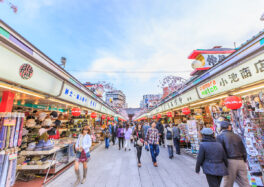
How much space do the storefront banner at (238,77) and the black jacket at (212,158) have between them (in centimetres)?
199

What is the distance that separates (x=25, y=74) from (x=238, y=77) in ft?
18.9

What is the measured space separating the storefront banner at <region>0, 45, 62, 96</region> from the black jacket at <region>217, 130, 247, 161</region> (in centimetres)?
515

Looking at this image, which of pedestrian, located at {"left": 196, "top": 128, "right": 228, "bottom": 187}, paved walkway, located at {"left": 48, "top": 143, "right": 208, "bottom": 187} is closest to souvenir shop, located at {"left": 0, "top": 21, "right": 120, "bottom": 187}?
paved walkway, located at {"left": 48, "top": 143, "right": 208, "bottom": 187}

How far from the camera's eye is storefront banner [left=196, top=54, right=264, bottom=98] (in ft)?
9.19

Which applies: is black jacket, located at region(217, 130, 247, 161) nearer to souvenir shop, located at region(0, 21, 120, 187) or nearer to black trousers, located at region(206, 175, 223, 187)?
black trousers, located at region(206, 175, 223, 187)

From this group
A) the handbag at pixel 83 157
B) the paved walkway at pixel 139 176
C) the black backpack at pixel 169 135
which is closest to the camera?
the paved walkway at pixel 139 176

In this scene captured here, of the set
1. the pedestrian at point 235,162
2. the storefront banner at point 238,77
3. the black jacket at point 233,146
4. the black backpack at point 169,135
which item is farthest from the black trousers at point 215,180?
the black backpack at point 169,135

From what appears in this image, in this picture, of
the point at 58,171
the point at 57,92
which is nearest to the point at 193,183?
the point at 58,171

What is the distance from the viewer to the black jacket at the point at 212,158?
95.0 inches

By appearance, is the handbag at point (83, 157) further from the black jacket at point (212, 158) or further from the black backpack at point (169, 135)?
the black backpack at point (169, 135)

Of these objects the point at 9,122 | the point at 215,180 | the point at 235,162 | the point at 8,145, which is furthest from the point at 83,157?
the point at 235,162

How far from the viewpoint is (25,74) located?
2.92 m

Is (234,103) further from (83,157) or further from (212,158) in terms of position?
(83,157)

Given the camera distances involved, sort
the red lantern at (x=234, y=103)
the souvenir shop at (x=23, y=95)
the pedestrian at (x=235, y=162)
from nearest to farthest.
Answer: the souvenir shop at (x=23, y=95) → the pedestrian at (x=235, y=162) → the red lantern at (x=234, y=103)
